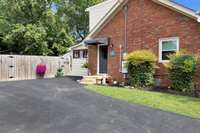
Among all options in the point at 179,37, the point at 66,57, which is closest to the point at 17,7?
the point at 66,57

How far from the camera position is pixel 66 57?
902 inches

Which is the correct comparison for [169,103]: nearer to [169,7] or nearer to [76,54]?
[169,7]

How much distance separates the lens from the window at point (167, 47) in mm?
13398

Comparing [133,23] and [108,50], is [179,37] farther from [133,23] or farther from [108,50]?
[108,50]

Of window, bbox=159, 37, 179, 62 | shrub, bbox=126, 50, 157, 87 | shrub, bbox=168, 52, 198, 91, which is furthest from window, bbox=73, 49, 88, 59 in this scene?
shrub, bbox=168, 52, 198, 91

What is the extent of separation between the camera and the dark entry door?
1707 centimetres

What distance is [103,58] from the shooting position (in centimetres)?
1727

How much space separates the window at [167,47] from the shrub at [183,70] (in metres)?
→ 1.22

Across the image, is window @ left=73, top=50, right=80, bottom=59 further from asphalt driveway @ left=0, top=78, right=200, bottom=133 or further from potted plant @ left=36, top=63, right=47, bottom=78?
asphalt driveway @ left=0, top=78, right=200, bottom=133

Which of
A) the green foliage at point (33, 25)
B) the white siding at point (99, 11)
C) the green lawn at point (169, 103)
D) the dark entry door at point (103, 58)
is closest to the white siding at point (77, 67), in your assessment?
the white siding at point (99, 11)

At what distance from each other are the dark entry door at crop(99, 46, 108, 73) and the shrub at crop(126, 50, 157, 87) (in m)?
3.63

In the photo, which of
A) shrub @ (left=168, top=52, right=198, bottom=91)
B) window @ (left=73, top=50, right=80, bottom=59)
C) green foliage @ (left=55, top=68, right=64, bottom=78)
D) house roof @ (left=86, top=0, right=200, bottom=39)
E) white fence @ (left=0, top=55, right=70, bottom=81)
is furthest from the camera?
window @ (left=73, top=50, right=80, bottom=59)

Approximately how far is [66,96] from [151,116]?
3808mm

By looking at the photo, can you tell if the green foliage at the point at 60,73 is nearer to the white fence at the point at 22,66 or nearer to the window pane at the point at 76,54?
the white fence at the point at 22,66
